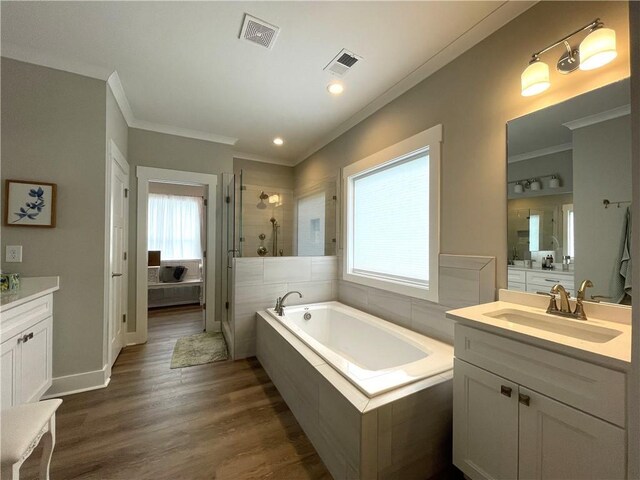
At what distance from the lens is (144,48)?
6.24ft

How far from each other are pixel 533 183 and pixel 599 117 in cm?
38

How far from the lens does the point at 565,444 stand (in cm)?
93

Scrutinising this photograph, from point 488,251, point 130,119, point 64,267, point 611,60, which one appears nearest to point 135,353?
point 64,267

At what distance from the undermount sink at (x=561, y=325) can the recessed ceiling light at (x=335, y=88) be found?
2121 millimetres

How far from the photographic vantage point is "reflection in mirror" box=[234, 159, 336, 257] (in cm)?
333

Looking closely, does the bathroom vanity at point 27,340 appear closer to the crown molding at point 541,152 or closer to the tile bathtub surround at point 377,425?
the tile bathtub surround at point 377,425

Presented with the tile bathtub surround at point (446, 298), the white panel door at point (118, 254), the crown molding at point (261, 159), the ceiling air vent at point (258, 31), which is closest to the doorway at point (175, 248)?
the crown molding at point (261, 159)

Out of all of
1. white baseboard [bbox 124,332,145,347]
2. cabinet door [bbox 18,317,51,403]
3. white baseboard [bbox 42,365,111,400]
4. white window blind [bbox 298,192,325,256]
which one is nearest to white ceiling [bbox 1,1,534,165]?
white window blind [bbox 298,192,325,256]

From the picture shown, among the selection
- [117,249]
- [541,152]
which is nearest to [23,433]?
[117,249]

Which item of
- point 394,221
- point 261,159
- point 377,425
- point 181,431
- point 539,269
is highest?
point 261,159

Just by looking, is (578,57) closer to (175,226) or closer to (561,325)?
(561,325)

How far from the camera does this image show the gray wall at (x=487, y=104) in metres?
1.30

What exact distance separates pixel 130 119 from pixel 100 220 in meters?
1.50

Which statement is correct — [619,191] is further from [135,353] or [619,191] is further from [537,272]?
[135,353]
